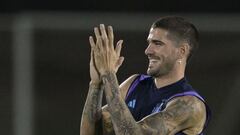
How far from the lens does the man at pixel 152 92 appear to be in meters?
5.49

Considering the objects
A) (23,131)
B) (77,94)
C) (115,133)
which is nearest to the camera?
(115,133)

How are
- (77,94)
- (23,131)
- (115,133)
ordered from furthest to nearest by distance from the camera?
(77,94), (23,131), (115,133)

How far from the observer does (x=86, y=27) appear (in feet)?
35.6

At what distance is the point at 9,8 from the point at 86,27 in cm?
97

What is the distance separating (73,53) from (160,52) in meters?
5.26

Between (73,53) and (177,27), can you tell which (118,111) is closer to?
(177,27)

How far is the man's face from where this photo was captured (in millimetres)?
5852

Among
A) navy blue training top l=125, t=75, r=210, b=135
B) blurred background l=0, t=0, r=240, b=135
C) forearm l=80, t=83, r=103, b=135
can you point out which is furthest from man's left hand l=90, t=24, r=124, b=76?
blurred background l=0, t=0, r=240, b=135

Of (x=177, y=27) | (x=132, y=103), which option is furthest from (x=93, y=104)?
(x=177, y=27)

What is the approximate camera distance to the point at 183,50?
19.8 feet

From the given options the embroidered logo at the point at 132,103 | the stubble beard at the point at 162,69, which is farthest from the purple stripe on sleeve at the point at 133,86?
the stubble beard at the point at 162,69

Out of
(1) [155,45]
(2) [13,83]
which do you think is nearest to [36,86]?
(2) [13,83]

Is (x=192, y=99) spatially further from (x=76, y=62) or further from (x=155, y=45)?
(x=76, y=62)

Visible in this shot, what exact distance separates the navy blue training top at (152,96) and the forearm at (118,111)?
1.32 ft
